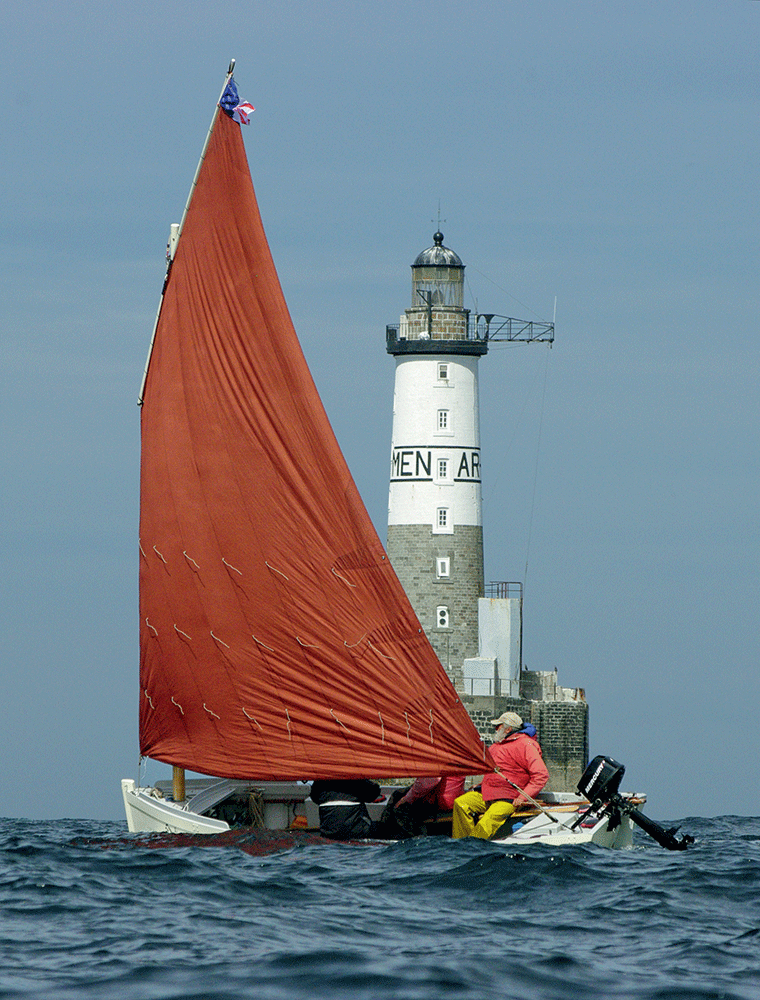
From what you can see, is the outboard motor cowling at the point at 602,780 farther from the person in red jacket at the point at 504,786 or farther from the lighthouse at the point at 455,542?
the lighthouse at the point at 455,542

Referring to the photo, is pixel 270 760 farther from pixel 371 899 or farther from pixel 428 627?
pixel 428 627

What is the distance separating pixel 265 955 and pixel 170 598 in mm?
11633

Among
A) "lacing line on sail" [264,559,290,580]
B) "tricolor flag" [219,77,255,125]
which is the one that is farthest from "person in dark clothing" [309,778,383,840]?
"tricolor flag" [219,77,255,125]

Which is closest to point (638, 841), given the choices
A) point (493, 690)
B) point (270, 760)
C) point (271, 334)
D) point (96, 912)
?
point (270, 760)

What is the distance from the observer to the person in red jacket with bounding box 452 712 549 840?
1956 centimetres

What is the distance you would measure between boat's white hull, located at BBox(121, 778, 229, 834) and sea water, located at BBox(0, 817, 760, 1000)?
1255 millimetres

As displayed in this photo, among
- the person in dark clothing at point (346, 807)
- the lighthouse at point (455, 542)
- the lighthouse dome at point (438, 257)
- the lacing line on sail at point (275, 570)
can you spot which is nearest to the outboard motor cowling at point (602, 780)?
the person in dark clothing at point (346, 807)

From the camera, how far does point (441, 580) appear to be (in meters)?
54.1

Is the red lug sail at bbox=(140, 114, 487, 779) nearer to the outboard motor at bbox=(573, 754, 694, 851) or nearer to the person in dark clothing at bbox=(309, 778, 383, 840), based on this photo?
the person in dark clothing at bbox=(309, 778, 383, 840)

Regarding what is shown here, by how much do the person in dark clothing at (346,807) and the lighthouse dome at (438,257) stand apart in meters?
37.1

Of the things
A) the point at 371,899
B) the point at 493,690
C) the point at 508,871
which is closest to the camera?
the point at 371,899

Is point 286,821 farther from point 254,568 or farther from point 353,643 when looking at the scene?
point 254,568

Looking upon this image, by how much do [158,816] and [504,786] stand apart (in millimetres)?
5428

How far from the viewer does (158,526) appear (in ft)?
76.3
